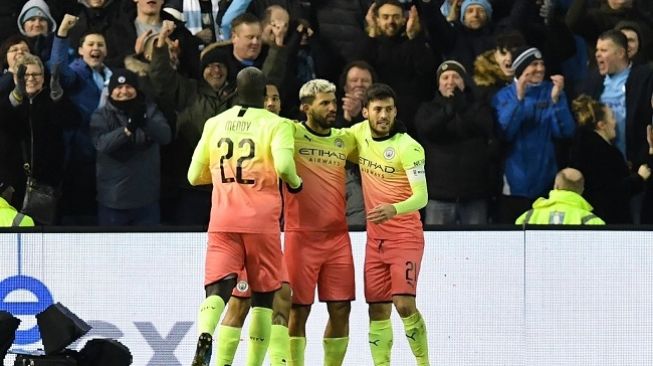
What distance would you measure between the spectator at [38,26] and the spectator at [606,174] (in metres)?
5.16

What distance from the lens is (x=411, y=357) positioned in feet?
45.3

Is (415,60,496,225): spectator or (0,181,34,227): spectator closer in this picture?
(0,181,34,227): spectator

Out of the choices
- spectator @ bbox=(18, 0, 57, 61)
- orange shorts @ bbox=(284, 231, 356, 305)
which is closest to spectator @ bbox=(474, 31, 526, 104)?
orange shorts @ bbox=(284, 231, 356, 305)

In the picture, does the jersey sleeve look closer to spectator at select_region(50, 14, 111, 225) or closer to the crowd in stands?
the crowd in stands

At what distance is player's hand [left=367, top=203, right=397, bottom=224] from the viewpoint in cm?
1236

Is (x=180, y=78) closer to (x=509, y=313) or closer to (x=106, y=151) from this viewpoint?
(x=106, y=151)

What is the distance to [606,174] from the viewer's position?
15.1 meters

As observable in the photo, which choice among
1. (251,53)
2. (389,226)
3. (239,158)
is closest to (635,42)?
(251,53)

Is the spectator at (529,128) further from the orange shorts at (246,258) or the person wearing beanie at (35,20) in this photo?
the person wearing beanie at (35,20)

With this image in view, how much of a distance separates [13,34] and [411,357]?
16.8ft

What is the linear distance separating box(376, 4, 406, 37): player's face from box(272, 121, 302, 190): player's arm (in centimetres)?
364

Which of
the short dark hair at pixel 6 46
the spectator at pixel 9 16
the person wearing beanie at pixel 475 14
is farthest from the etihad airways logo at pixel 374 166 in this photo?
the spectator at pixel 9 16

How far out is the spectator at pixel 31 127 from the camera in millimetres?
14875

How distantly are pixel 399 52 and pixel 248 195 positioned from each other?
12.8 ft
